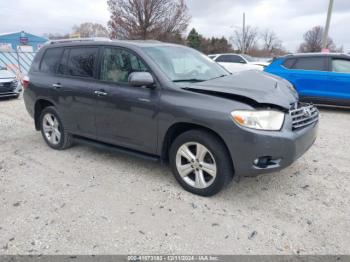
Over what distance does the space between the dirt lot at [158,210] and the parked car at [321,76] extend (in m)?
3.79

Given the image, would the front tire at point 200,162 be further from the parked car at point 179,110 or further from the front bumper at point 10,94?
the front bumper at point 10,94

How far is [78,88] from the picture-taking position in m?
4.53

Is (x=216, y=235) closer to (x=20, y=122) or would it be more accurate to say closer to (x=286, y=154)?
(x=286, y=154)

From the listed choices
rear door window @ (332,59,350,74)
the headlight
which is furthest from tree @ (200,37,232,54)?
the headlight

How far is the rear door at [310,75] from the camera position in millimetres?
8125

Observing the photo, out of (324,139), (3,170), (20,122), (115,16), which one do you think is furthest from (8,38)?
(324,139)

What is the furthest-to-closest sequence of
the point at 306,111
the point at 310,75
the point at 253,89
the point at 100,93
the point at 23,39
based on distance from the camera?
1. the point at 23,39
2. the point at 310,75
3. the point at 100,93
4. the point at 306,111
5. the point at 253,89

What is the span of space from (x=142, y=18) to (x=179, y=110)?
837 inches

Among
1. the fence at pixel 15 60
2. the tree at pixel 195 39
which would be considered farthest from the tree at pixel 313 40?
the fence at pixel 15 60

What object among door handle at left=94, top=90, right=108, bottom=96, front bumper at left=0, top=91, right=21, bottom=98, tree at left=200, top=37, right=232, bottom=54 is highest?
tree at left=200, top=37, right=232, bottom=54

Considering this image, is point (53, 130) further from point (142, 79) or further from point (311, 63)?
point (311, 63)

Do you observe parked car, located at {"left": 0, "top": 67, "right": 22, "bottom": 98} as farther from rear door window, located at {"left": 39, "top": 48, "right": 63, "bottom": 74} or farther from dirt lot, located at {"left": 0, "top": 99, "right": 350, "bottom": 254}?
dirt lot, located at {"left": 0, "top": 99, "right": 350, "bottom": 254}

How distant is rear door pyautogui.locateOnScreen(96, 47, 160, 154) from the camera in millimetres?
3785

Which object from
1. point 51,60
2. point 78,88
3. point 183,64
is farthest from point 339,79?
point 51,60
